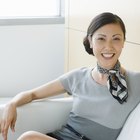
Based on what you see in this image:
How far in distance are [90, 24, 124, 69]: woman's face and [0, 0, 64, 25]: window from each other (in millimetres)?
1482

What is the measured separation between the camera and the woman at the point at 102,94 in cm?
158

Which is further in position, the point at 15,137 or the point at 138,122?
the point at 15,137

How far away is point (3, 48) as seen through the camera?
2.95m

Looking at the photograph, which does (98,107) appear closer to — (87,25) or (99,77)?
(99,77)

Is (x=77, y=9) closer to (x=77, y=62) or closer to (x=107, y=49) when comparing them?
(x=77, y=62)

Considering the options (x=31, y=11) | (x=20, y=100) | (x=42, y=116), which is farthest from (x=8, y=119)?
(x=31, y=11)

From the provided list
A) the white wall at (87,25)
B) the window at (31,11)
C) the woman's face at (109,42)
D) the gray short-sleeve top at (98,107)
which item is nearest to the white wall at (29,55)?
the window at (31,11)

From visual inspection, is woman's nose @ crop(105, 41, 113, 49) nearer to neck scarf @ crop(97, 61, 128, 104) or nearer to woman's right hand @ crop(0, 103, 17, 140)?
neck scarf @ crop(97, 61, 128, 104)

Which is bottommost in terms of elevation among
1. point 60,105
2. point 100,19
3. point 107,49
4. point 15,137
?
point 15,137

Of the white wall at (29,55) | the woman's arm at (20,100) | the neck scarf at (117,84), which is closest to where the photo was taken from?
the neck scarf at (117,84)

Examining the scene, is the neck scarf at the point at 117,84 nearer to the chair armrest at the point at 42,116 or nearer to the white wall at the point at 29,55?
the chair armrest at the point at 42,116

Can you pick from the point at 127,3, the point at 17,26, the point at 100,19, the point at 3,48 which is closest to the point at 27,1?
the point at 17,26

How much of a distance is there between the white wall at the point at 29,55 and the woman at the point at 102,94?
1.27m

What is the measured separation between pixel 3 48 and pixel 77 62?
736mm
